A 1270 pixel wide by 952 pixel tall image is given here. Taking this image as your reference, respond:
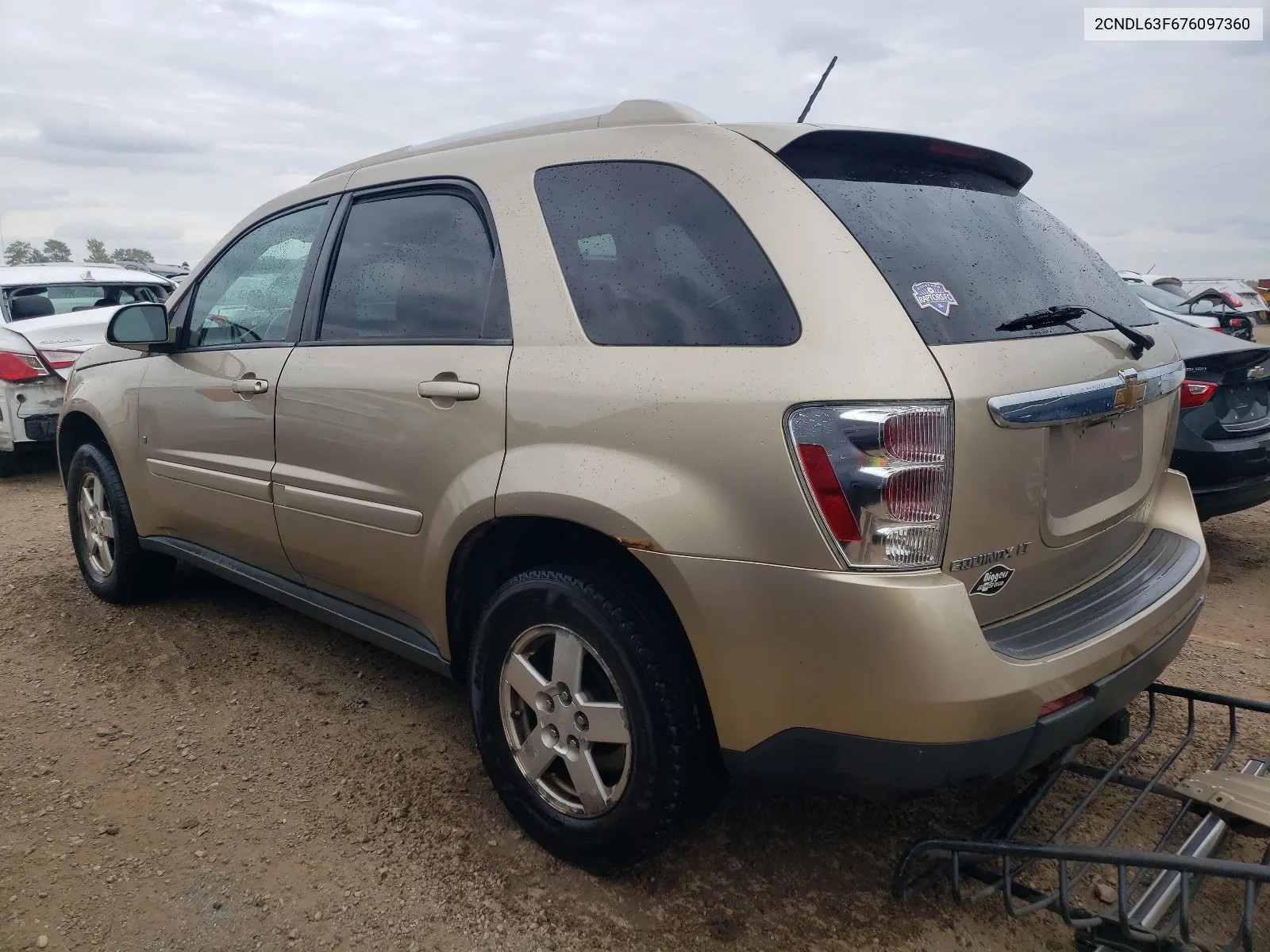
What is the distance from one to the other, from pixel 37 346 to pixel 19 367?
201mm

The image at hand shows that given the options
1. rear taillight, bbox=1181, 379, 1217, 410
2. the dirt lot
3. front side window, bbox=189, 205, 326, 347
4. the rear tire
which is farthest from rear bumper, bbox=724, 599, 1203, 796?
the rear tire

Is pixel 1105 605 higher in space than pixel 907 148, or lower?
lower

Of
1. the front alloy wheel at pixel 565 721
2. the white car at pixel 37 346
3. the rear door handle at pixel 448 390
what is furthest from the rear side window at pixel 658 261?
the white car at pixel 37 346

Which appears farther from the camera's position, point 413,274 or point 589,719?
point 413,274

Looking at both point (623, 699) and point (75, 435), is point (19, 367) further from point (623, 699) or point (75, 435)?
point (623, 699)

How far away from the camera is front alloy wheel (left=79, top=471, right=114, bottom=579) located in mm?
4184

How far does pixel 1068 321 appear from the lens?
7.14ft

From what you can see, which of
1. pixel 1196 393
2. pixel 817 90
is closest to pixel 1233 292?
pixel 1196 393

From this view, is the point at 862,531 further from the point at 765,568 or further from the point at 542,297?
the point at 542,297

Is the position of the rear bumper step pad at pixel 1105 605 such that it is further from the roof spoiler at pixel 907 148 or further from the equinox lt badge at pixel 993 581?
the roof spoiler at pixel 907 148

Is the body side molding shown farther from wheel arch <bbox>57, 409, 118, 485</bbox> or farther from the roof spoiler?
the roof spoiler

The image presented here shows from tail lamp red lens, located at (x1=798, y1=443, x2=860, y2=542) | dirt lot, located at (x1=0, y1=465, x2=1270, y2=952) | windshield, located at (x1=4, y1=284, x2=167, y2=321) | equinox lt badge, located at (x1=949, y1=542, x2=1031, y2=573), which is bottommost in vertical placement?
dirt lot, located at (x1=0, y1=465, x2=1270, y2=952)

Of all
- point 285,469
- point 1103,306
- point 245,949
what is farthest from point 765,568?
point 285,469

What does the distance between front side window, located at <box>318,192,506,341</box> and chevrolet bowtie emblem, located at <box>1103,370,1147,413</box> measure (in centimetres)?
147
